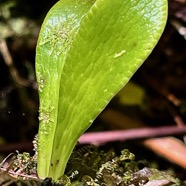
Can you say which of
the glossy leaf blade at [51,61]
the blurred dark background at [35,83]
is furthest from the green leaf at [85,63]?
the blurred dark background at [35,83]

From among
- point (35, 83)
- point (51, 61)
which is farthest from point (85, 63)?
point (35, 83)

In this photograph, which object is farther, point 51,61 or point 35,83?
point 35,83

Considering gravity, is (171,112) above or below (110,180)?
below

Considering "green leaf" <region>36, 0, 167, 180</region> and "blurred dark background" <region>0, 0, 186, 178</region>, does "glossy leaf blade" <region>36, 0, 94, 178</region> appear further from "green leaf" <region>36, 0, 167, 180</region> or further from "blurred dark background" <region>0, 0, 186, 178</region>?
"blurred dark background" <region>0, 0, 186, 178</region>

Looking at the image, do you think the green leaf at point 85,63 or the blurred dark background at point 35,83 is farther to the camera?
the blurred dark background at point 35,83

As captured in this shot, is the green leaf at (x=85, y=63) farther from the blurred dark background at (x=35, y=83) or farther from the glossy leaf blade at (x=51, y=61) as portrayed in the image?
the blurred dark background at (x=35, y=83)

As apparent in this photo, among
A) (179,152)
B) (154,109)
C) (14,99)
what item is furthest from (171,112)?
(14,99)

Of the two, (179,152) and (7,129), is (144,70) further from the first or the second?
(7,129)

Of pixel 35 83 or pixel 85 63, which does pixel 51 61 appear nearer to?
pixel 85 63

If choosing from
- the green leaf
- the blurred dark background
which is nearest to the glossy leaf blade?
the green leaf
